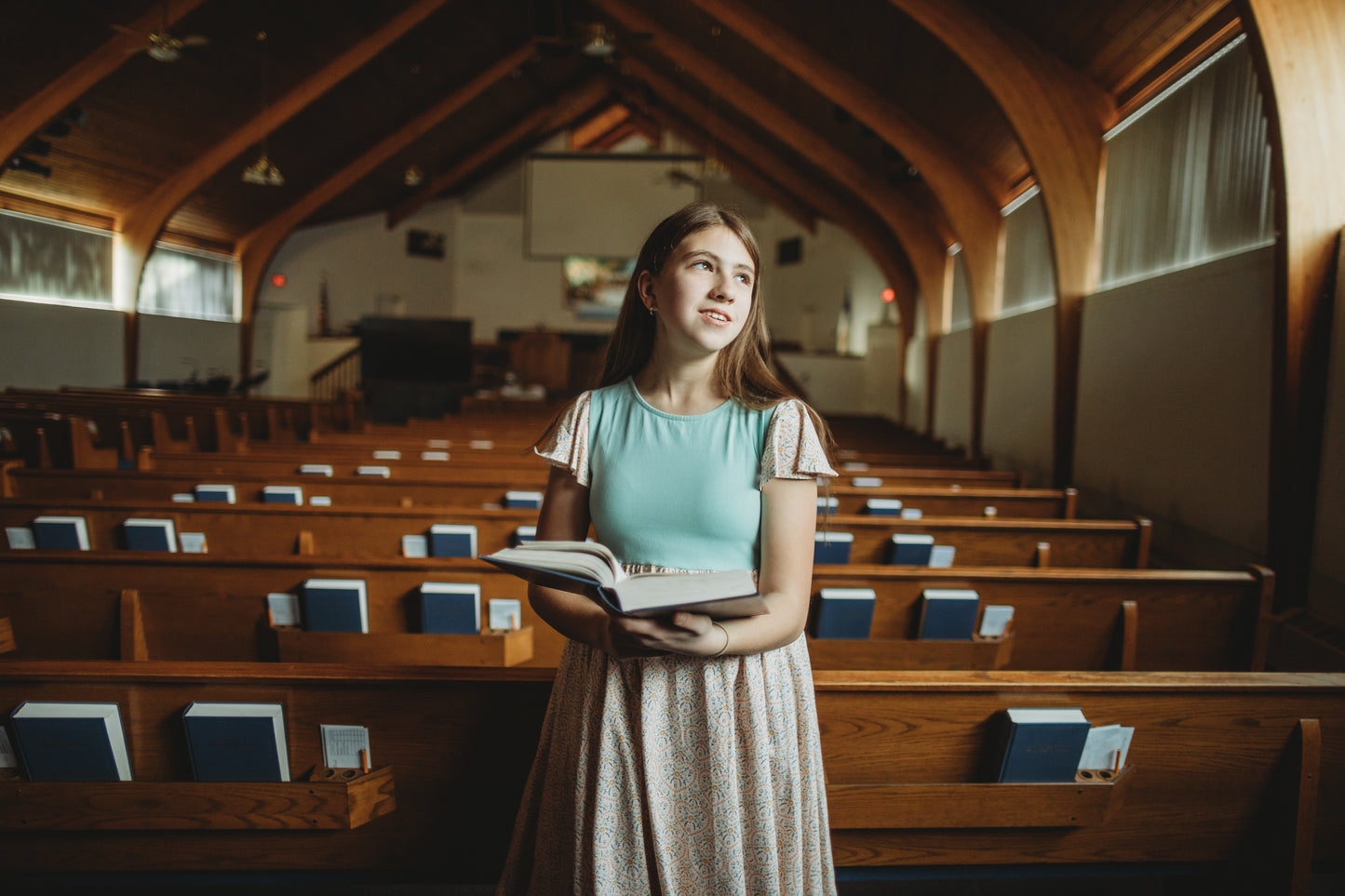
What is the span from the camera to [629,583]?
3.07 ft

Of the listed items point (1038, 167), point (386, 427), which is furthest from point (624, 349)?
point (386, 427)

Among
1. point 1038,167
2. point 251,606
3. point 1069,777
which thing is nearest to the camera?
point 1069,777

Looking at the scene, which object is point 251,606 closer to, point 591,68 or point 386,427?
point 386,427

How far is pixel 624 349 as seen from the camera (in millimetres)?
1297

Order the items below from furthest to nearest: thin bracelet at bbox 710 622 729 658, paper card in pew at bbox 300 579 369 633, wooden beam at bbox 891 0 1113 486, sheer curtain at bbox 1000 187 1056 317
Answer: sheer curtain at bbox 1000 187 1056 317 < wooden beam at bbox 891 0 1113 486 < paper card in pew at bbox 300 579 369 633 < thin bracelet at bbox 710 622 729 658

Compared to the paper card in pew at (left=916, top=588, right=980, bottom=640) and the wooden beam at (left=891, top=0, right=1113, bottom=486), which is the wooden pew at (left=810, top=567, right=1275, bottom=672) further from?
the wooden beam at (left=891, top=0, right=1113, bottom=486)

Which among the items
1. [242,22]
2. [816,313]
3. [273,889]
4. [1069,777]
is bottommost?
[273,889]

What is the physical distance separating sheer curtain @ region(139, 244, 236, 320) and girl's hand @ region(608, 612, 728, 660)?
464 inches

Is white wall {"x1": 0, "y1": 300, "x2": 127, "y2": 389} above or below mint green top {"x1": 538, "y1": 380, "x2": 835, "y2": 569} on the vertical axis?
above

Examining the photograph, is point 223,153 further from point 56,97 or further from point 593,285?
point 593,285

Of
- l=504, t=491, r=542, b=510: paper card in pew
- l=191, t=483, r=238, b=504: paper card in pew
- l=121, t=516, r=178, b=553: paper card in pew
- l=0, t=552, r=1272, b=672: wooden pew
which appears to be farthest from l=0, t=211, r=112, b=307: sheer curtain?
l=0, t=552, r=1272, b=672: wooden pew

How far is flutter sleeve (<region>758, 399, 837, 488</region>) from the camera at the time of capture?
43.9 inches

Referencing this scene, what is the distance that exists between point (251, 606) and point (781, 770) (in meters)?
1.69

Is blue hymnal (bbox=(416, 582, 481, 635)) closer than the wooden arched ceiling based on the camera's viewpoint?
Yes
